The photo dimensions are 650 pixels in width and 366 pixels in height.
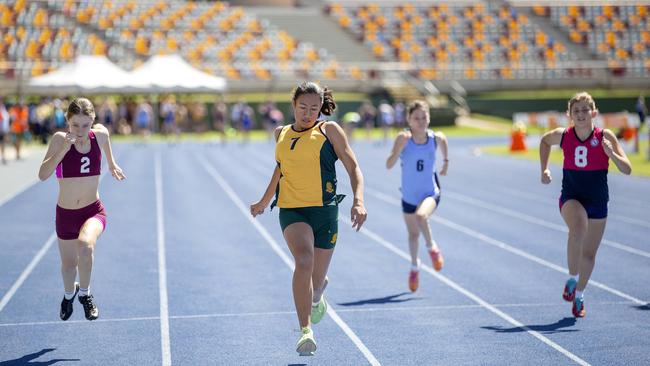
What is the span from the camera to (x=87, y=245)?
7.52 metres

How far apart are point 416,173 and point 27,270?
15.3ft

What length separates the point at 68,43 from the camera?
50.0 metres

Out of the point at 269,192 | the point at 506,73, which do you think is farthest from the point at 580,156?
the point at 506,73

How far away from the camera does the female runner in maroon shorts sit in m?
7.49

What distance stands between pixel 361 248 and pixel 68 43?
4022cm

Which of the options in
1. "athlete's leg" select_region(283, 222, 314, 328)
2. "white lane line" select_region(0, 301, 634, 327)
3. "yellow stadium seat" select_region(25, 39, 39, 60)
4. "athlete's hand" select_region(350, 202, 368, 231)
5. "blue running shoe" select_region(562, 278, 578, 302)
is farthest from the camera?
"yellow stadium seat" select_region(25, 39, 39, 60)

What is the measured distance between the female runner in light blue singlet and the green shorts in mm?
2985

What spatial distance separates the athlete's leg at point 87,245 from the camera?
753 cm

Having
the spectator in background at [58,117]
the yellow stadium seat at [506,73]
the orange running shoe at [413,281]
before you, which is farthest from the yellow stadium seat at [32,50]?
the orange running shoe at [413,281]

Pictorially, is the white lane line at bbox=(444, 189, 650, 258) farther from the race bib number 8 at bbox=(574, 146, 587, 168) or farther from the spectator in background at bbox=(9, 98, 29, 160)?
the spectator in background at bbox=(9, 98, 29, 160)

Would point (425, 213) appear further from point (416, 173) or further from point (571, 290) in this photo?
point (571, 290)

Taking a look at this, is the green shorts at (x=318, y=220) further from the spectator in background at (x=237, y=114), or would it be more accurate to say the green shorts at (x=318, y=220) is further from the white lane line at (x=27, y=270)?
the spectator in background at (x=237, y=114)

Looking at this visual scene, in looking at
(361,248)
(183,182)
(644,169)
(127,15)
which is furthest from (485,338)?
(127,15)

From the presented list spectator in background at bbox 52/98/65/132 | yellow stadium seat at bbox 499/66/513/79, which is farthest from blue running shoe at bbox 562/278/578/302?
yellow stadium seat at bbox 499/66/513/79
